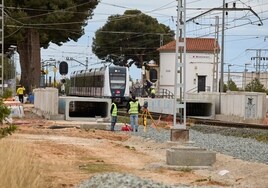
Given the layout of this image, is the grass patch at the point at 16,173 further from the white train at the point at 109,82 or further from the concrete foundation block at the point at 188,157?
the white train at the point at 109,82

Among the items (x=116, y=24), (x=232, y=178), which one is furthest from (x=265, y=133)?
(x=116, y=24)

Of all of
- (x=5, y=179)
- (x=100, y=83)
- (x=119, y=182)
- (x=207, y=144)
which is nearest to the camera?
(x=5, y=179)

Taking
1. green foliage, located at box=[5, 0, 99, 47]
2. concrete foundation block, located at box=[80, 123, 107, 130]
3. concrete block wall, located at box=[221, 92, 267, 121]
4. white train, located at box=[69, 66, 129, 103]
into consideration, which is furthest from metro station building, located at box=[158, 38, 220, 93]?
concrete foundation block, located at box=[80, 123, 107, 130]

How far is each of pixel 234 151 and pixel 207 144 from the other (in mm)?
2882

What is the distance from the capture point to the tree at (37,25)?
→ 62094mm

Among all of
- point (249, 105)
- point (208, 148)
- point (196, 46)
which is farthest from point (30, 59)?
point (208, 148)

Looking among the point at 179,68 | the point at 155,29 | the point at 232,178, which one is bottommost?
Result: the point at 232,178

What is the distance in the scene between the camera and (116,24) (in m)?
100

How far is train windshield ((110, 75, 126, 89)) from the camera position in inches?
2340

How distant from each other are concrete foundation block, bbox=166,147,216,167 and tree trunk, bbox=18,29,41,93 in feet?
152

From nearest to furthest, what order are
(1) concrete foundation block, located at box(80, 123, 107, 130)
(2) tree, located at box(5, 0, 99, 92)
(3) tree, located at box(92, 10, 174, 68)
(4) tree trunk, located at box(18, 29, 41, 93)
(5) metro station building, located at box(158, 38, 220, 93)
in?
(1) concrete foundation block, located at box(80, 123, 107, 130) → (2) tree, located at box(5, 0, 99, 92) → (4) tree trunk, located at box(18, 29, 41, 93) → (5) metro station building, located at box(158, 38, 220, 93) → (3) tree, located at box(92, 10, 174, 68)

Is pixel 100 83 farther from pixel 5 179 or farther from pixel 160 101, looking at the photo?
pixel 5 179

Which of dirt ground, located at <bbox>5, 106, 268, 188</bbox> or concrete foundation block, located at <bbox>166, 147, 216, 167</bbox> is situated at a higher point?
concrete foundation block, located at <bbox>166, 147, 216, 167</bbox>

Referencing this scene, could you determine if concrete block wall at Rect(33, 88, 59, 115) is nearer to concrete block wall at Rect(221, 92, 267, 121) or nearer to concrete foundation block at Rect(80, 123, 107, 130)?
concrete foundation block at Rect(80, 123, 107, 130)
